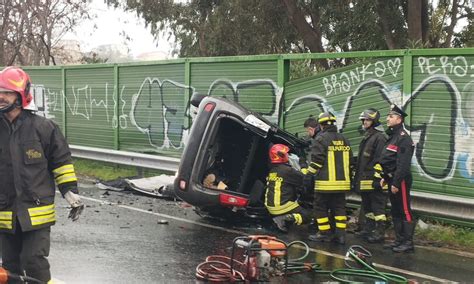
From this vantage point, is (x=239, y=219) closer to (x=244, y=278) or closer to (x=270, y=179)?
(x=270, y=179)

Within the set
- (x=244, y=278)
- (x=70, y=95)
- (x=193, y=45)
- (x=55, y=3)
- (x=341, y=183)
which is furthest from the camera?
(x=193, y=45)

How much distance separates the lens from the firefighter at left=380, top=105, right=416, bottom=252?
7.11 meters

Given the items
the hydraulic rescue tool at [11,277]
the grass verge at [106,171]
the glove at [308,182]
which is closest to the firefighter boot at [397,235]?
the glove at [308,182]

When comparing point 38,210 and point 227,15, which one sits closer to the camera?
point 38,210

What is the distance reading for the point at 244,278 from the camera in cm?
559

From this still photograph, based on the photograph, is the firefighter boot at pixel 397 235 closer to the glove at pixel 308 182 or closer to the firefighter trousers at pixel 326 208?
the firefighter trousers at pixel 326 208

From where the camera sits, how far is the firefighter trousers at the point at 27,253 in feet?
13.7

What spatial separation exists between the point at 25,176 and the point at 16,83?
68 centimetres

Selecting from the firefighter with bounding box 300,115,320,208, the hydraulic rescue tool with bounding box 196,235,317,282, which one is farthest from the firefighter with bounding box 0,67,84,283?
the firefighter with bounding box 300,115,320,208

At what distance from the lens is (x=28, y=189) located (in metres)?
4.20

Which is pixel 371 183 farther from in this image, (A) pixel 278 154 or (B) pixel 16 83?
(B) pixel 16 83

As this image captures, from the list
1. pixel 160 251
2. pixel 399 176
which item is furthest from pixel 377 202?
pixel 160 251

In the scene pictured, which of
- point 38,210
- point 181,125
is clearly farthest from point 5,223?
point 181,125

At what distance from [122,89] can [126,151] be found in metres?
1.46
